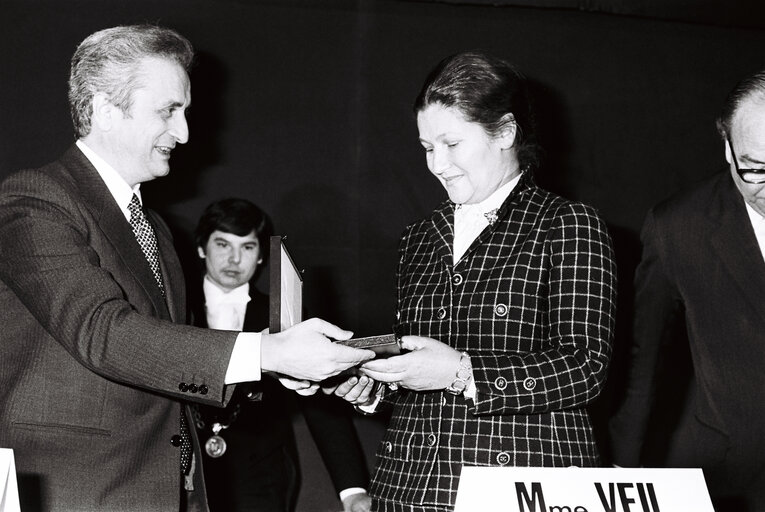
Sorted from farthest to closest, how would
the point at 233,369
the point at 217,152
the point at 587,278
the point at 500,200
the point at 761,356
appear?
the point at 217,152 < the point at 761,356 < the point at 500,200 < the point at 587,278 < the point at 233,369

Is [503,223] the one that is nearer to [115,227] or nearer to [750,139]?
[750,139]

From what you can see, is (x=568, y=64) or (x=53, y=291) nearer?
(x=53, y=291)

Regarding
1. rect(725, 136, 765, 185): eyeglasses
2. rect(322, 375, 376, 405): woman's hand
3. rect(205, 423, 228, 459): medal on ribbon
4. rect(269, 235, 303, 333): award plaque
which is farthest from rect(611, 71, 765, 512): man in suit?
rect(205, 423, 228, 459): medal on ribbon

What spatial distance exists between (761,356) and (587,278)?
59 cm

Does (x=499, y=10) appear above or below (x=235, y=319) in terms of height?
above

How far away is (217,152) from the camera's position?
276 centimetres

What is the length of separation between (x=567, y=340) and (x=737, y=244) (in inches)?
25.0

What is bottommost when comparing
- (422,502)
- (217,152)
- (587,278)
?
(422,502)

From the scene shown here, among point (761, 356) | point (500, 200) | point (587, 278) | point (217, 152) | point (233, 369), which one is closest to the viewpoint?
point (233, 369)

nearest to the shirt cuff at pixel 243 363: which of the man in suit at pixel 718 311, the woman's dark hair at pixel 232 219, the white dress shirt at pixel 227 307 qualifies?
the man in suit at pixel 718 311

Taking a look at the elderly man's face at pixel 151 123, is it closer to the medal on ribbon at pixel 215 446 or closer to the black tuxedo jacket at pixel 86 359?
the black tuxedo jacket at pixel 86 359

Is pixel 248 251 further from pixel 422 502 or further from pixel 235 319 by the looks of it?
pixel 422 502

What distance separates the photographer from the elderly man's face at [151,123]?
1.84 meters

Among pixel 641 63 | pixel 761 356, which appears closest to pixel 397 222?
pixel 641 63
